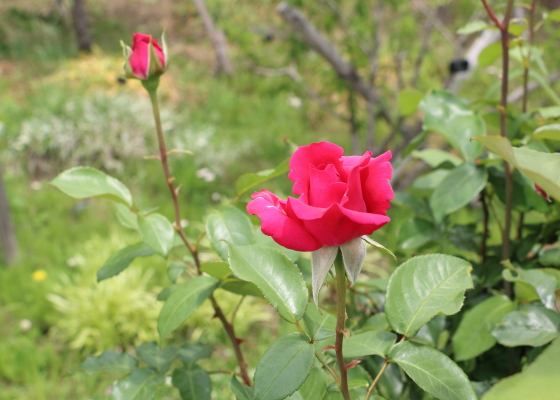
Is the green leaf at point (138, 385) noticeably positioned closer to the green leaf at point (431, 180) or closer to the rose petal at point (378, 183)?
the rose petal at point (378, 183)

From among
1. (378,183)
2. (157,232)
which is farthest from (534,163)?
(157,232)

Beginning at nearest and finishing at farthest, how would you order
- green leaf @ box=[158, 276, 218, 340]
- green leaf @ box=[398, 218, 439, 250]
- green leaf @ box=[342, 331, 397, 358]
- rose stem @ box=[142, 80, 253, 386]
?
green leaf @ box=[342, 331, 397, 358] → green leaf @ box=[158, 276, 218, 340] → rose stem @ box=[142, 80, 253, 386] → green leaf @ box=[398, 218, 439, 250]

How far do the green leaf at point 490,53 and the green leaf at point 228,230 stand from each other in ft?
1.99

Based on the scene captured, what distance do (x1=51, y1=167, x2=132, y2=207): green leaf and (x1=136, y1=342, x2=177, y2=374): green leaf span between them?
0.23 metres

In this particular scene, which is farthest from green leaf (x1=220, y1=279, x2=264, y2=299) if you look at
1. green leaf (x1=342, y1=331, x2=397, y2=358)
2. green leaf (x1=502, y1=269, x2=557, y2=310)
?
green leaf (x1=502, y1=269, x2=557, y2=310)

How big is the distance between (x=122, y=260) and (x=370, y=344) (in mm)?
391

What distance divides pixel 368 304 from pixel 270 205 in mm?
484

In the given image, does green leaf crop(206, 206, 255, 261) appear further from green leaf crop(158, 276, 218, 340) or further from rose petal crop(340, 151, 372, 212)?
rose petal crop(340, 151, 372, 212)

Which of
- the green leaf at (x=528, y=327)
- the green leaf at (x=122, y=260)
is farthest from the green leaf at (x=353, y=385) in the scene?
the green leaf at (x=122, y=260)

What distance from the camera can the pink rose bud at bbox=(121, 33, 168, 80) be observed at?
664 mm

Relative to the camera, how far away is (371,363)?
0.65 metres

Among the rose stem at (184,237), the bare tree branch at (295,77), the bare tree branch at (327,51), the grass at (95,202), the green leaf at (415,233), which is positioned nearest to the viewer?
the rose stem at (184,237)

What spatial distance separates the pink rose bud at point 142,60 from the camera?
66cm

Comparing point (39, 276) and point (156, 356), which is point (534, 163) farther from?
point (39, 276)
